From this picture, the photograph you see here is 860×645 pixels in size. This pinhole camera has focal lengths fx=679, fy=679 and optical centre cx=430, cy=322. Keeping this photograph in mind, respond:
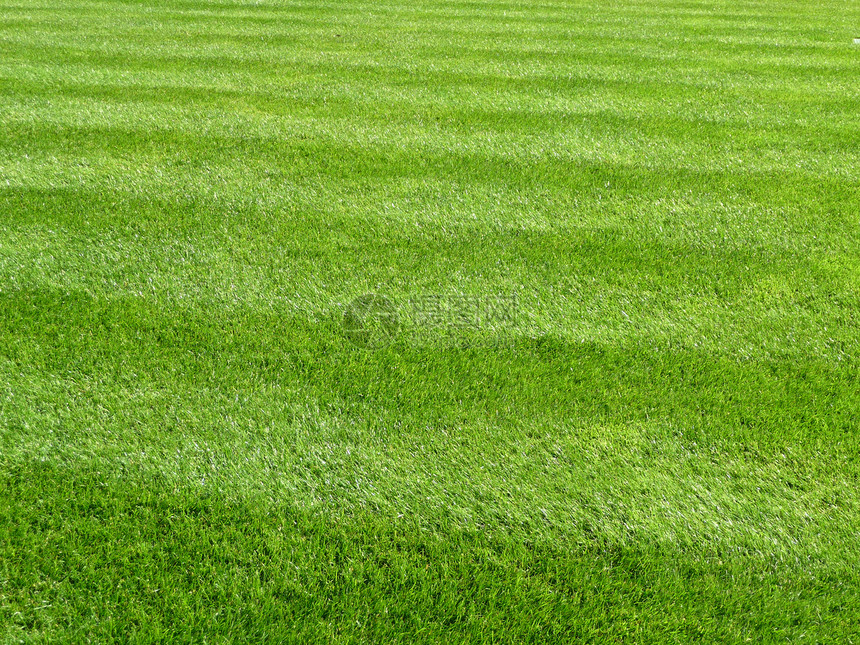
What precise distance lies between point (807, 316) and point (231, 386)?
2.89 m

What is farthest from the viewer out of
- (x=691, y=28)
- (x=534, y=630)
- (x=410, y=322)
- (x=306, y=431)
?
(x=691, y=28)

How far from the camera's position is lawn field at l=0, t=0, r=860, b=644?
219cm

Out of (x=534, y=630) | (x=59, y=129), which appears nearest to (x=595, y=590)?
(x=534, y=630)

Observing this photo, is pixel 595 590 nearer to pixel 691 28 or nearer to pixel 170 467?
pixel 170 467

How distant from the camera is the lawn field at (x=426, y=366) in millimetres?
2191

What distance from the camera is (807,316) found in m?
3.51

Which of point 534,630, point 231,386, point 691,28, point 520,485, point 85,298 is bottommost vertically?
point 534,630

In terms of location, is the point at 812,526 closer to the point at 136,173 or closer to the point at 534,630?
the point at 534,630

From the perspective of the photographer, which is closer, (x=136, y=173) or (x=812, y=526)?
(x=812, y=526)

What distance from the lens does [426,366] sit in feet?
10.3

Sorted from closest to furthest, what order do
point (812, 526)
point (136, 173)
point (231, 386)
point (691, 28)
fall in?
point (812, 526) → point (231, 386) → point (136, 173) → point (691, 28)

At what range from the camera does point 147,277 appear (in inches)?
143

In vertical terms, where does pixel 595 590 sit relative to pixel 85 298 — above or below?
below

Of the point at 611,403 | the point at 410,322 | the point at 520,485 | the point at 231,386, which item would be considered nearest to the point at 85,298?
the point at 231,386
